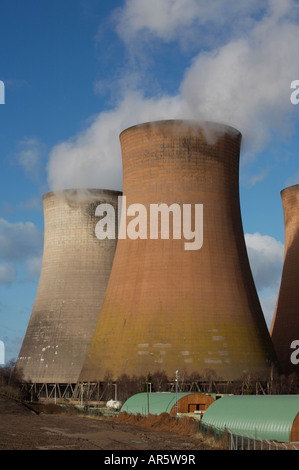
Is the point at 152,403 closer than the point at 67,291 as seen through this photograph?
Yes

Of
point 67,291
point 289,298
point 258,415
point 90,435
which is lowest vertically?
point 90,435

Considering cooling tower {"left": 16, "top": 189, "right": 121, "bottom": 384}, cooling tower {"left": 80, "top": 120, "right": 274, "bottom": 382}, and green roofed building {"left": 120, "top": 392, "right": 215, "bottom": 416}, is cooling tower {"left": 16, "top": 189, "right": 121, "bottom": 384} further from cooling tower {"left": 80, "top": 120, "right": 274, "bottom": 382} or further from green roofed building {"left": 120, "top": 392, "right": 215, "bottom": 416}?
green roofed building {"left": 120, "top": 392, "right": 215, "bottom": 416}

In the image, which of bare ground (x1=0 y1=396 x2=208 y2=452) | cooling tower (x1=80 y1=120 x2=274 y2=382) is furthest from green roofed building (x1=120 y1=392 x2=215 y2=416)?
cooling tower (x1=80 y1=120 x2=274 y2=382)

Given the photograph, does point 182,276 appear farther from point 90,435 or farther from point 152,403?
point 90,435

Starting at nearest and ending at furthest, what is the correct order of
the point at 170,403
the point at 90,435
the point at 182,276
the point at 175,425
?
the point at 90,435 < the point at 175,425 < the point at 170,403 < the point at 182,276

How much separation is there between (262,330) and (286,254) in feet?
34.4

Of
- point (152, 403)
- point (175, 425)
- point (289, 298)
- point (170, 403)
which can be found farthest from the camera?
point (289, 298)

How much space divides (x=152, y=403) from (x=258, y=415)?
22.3 feet

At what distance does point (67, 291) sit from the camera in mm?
35875

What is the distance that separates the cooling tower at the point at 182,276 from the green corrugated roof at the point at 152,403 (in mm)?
2685

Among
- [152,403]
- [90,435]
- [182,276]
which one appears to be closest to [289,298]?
[182,276]
